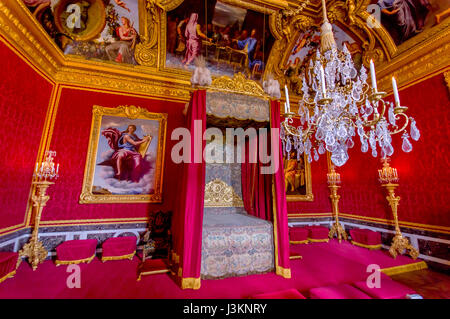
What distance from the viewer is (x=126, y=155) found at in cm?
505

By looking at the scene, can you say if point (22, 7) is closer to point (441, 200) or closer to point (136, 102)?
point (136, 102)

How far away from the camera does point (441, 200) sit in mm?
4043

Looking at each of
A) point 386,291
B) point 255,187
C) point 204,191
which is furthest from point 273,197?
point 386,291

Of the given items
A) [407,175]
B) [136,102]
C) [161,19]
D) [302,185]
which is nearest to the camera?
[407,175]

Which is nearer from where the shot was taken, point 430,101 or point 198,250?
point 198,250

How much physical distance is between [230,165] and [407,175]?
14.5 feet

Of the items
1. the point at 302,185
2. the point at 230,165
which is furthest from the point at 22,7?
the point at 302,185

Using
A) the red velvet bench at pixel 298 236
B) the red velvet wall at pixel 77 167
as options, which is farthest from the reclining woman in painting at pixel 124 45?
the red velvet bench at pixel 298 236

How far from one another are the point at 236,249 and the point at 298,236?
2.85m

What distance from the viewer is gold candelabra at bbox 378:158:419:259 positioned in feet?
14.4

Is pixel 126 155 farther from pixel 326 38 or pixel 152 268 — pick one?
pixel 326 38

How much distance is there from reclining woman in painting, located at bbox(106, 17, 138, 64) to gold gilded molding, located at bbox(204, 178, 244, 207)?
4234 mm

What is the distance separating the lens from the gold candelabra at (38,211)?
3869 mm

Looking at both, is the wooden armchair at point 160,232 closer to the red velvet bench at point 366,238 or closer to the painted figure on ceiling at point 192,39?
the painted figure on ceiling at point 192,39
